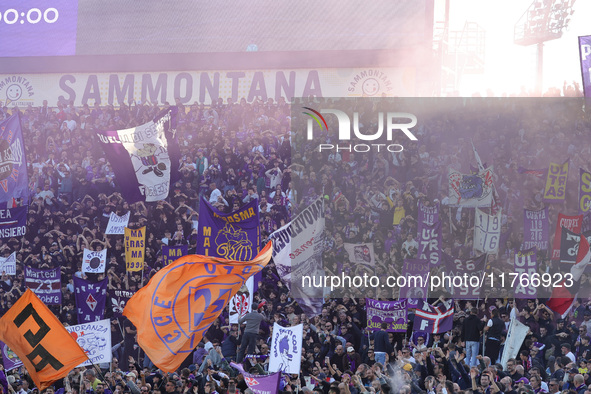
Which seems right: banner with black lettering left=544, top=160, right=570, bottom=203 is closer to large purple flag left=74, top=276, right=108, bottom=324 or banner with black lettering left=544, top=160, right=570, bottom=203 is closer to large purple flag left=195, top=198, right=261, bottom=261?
large purple flag left=195, top=198, right=261, bottom=261

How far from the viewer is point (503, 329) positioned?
47.2 ft

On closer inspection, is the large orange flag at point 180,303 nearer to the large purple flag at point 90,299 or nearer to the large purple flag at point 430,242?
the large purple flag at point 430,242

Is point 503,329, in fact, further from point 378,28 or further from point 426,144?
point 378,28

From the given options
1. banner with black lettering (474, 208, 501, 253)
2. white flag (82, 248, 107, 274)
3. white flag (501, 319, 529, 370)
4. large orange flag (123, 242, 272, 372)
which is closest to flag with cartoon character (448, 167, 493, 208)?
banner with black lettering (474, 208, 501, 253)

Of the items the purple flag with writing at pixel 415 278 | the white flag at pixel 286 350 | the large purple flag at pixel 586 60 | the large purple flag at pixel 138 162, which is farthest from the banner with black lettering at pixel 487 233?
the large purple flag at pixel 138 162

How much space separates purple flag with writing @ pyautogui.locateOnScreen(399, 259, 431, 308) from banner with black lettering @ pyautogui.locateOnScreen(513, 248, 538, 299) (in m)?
1.59

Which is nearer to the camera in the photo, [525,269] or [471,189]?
[525,269]

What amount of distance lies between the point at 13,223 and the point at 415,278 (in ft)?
32.7

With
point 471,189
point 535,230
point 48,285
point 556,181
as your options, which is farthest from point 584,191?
point 48,285

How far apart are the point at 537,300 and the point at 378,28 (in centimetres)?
1380

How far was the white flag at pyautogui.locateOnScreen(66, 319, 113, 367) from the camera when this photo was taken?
14.8m

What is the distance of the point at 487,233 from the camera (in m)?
17.0

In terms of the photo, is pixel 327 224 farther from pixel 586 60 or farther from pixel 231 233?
pixel 586 60

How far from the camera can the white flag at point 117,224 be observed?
65.7ft
